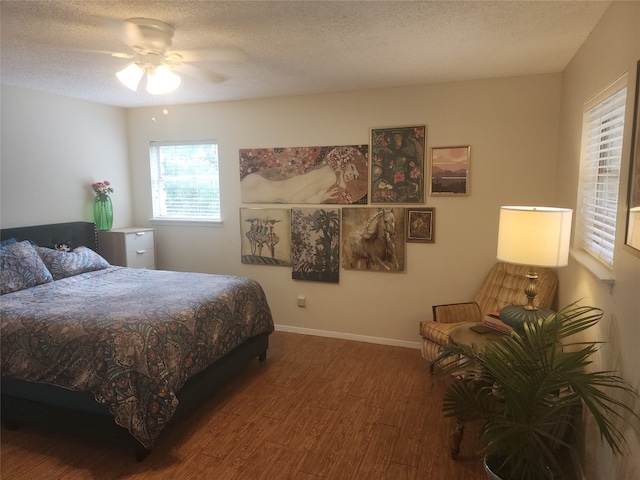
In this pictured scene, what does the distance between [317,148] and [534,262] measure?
2410mm

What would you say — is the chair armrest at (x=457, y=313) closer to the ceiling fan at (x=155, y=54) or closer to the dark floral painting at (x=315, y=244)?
the dark floral painting at (x=315, y=244)

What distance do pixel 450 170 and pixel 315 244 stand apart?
1.47 metres

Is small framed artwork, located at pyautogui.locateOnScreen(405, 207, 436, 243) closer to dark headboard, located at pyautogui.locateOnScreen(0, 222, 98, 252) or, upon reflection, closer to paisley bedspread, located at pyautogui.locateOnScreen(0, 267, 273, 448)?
paisley bedspread, located at pyautogui.locateOnScreen(0, 267, 273, 448)

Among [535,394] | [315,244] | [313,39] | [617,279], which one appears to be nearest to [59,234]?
[315,244]

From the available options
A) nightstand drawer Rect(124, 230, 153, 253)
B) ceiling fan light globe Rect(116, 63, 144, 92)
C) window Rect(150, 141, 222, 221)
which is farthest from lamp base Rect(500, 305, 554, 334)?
nightstand drawer Rect(124, 230, 153, 253)

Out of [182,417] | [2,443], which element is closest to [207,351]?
[182,417]

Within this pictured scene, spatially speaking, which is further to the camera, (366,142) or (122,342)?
(366,142)

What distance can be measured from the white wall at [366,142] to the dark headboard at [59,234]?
0.74 metres

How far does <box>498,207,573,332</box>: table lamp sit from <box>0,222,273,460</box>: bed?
6.28ft

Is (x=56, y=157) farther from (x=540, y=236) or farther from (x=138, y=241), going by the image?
(x=540, y=236)

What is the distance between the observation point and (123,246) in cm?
436

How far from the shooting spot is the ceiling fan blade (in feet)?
8.28

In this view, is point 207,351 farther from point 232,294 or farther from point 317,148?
point 317,148

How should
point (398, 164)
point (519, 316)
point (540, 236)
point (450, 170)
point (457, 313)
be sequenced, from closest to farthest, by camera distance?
point (540, 236) → point (519, 316) → point (457, 313) → point (450, 170) → point (398, 164)
